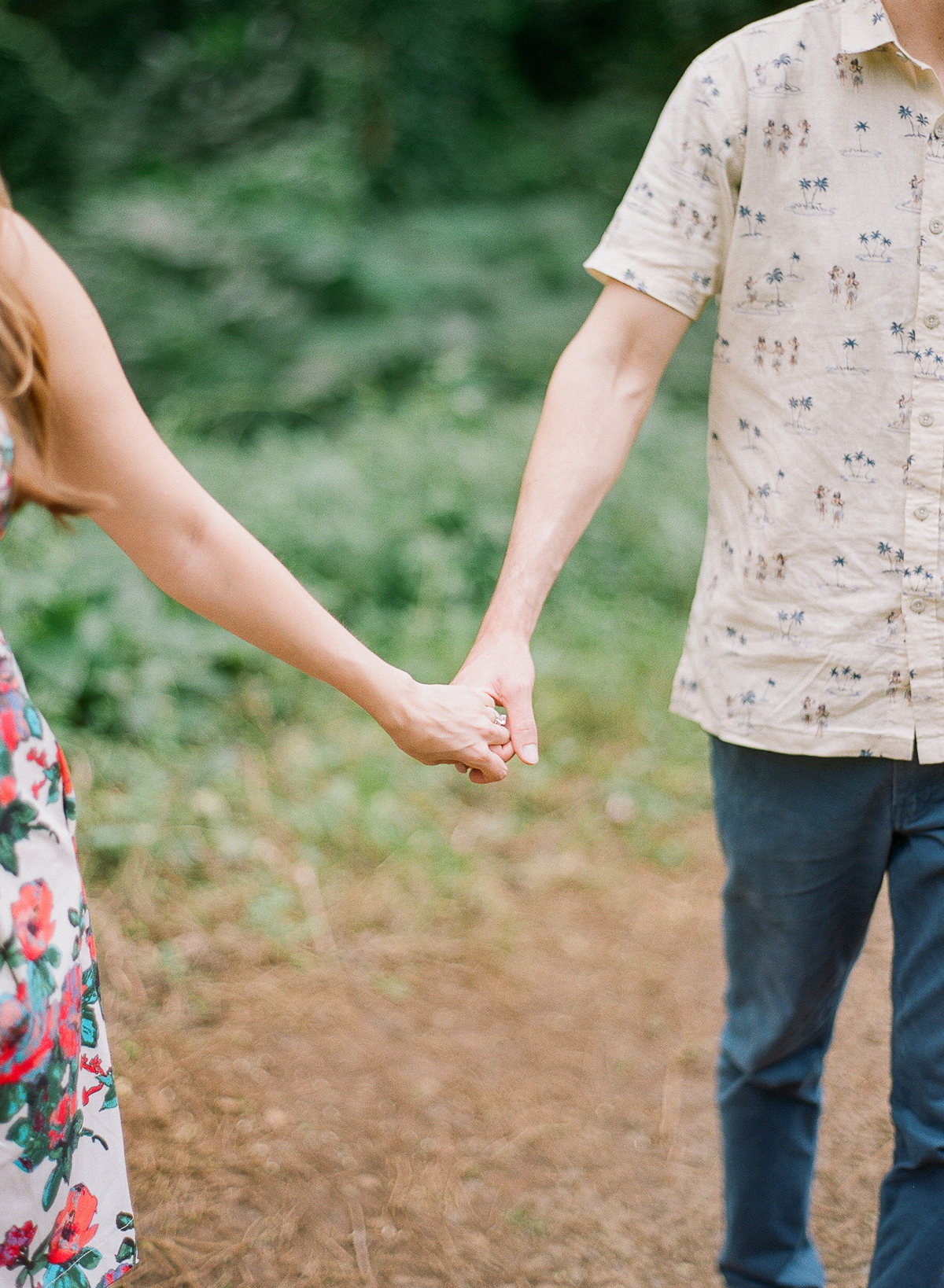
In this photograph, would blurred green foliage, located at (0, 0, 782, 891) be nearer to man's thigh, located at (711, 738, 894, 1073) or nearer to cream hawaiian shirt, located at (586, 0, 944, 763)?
man's thigh, located at (711, 738, 894, 1073)

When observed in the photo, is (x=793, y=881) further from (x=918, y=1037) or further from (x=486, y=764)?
(x=486, y=764)

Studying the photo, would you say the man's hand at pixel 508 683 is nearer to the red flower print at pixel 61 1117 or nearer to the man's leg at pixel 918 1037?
the man's leg at pixel 918 1037

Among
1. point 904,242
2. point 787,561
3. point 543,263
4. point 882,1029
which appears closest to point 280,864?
point 882,1029

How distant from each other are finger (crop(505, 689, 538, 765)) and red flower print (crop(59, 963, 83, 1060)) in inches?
31.7

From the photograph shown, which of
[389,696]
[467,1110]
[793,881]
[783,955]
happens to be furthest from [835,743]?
[467,1110]

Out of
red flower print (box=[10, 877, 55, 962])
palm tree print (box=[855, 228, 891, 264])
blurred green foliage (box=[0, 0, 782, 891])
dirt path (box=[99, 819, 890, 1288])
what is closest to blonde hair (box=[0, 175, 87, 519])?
red flower print (box=[10, 877, 55, 962])

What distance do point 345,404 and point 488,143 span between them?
4.09 metres

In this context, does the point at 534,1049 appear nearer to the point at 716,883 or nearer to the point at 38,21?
the point at 716,883

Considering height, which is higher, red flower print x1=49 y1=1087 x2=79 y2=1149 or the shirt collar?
the shirt collar

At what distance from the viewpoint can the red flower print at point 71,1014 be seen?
1.20 m

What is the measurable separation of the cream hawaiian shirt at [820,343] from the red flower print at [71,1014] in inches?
38.0

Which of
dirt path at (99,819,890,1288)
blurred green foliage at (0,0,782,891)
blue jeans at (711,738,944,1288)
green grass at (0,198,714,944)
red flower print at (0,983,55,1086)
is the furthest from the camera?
blurred green foliage at (0,0,782,891)

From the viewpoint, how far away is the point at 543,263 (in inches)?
308

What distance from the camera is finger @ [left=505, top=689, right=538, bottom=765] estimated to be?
188 centimetres
